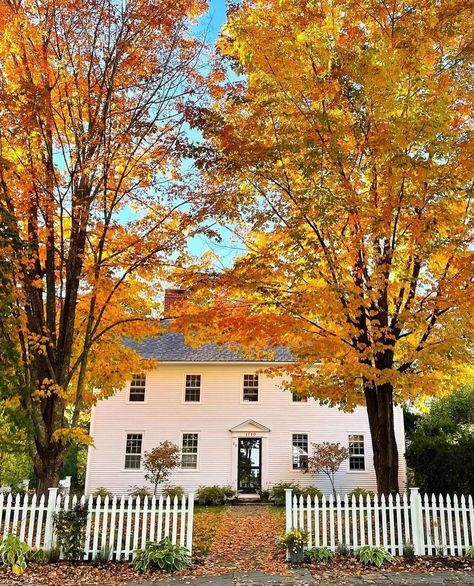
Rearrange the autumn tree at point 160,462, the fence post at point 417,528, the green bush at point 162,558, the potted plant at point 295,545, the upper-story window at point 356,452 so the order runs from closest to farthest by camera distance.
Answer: the green bush at point 162,558
the potted plant at point 295,545
the fence post at point 417,528
the autumn tree at point 160,462
the upper-story window at point 356,452

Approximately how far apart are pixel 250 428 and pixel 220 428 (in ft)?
4.28

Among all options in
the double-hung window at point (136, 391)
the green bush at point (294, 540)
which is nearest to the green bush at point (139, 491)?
the double-hung window at point (136, 391)

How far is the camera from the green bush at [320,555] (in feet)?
28.6

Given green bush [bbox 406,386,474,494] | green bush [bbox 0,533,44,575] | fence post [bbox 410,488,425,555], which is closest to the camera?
green bush [bbox 0,533,44,575]

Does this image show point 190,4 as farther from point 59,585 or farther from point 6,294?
point 59,585

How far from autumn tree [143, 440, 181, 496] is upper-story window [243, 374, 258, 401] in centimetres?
382

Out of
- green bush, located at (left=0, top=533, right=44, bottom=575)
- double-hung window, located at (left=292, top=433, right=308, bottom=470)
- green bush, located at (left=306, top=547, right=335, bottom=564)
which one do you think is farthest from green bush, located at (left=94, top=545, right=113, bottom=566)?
double-hung window, located at (left=292, top=433, right=308, bottom=470)

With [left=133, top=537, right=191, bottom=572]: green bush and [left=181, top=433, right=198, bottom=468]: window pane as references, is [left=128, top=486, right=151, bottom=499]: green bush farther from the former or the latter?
[left=133, top=537, right=191, bottom=572]: green bush

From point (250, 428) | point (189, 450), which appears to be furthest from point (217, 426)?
point (189, 450)

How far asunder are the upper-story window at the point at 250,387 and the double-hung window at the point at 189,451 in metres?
2.78

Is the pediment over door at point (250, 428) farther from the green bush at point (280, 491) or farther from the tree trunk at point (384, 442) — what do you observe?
the tree trunk at point (384, 442)

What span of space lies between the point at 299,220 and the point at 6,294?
526cm

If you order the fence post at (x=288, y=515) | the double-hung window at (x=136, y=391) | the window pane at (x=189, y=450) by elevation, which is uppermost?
the double-hung window at (x=136, y=391)

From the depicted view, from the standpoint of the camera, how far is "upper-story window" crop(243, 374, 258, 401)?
22.6 m
